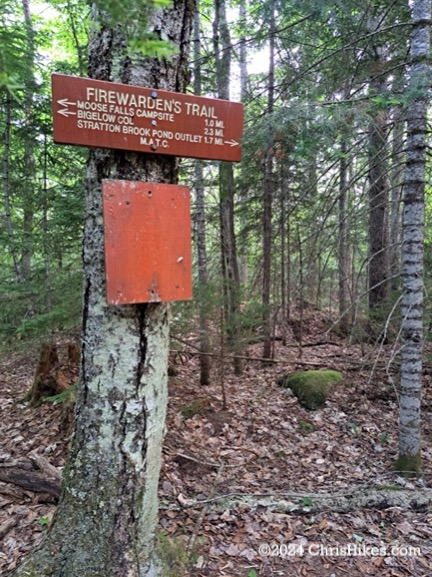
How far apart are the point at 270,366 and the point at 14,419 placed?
15.0 feet

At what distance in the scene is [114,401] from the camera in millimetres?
2117

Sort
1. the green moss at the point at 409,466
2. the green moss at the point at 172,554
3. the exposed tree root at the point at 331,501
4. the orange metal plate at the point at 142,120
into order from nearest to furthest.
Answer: the orange metal plate at the point at 142,120, the green moss at the point at 172,554, the exposed tree root at the point at 331,501, the green moss at the point at 409,466

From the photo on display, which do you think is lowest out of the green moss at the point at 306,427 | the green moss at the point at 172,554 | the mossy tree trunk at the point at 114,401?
the green moss at the point at 306,427

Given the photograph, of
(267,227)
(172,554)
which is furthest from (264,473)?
(267,227)

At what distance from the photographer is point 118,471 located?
2.15 metres

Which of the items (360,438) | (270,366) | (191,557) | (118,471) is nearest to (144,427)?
(118,471)

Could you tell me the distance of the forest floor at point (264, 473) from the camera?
2795 mm

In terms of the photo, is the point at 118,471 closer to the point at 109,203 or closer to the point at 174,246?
the point at 174,246

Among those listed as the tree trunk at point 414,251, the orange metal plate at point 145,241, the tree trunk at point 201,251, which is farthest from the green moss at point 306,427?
the orange metal plate at point 145,241

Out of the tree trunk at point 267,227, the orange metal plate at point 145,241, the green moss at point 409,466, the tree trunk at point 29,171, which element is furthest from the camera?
the tree trunk at point 267,227

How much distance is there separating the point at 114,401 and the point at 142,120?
148 centimetres

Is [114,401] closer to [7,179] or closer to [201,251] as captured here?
[201,251]

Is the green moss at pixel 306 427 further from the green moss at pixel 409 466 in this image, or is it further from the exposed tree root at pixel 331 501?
the exposed tree root at pixel 331 501

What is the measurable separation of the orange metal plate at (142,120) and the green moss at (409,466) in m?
3.69
